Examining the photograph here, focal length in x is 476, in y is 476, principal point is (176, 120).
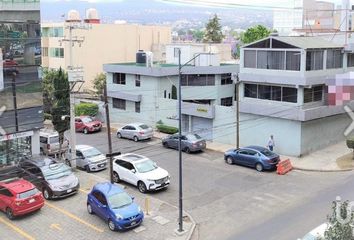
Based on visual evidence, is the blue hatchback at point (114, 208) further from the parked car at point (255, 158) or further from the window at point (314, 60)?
the window at point (314, 60)

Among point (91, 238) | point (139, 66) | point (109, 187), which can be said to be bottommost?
point (91, 238)

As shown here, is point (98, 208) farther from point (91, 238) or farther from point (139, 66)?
point (139, 66)

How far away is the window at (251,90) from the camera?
119 ft

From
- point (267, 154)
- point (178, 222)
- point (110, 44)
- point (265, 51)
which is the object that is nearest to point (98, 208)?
point (178, 222)

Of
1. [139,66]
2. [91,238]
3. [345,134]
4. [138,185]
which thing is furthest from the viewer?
[139,66]

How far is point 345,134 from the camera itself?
123ft

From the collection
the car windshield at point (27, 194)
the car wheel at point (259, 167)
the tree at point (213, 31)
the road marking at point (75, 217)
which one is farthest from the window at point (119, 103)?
the tree at point (213, 31)

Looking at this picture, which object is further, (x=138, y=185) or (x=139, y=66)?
(x=139, y=66)

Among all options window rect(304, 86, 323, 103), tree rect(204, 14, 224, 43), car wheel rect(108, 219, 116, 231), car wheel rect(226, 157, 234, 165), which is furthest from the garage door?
tree rect(204, 14, 224, 43)

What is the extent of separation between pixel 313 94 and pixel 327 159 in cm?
510

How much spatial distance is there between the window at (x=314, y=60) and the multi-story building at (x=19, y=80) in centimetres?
1805

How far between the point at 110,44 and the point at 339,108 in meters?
35.8

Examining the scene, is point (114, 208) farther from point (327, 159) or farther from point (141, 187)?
point (327, 159)

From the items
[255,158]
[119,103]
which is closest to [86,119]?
[119,103]
